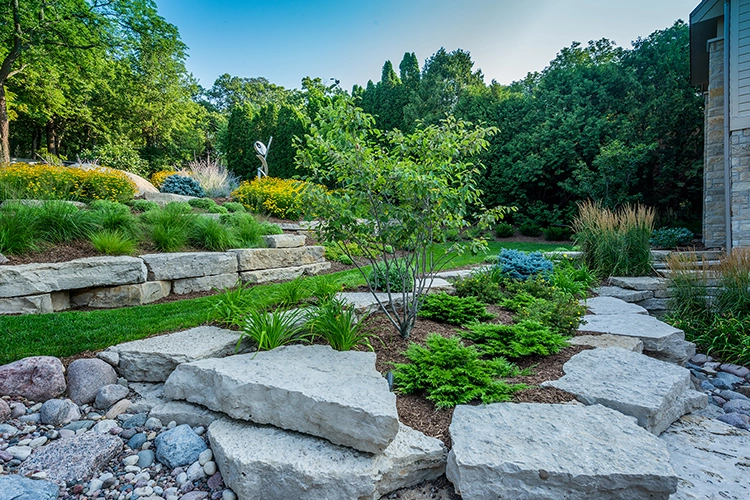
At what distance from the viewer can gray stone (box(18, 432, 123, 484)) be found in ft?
5.44

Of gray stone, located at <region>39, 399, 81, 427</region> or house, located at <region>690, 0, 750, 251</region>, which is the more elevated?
house, located at <region>690, 0, 750, 251</region>

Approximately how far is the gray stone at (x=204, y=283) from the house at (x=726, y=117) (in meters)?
8.04

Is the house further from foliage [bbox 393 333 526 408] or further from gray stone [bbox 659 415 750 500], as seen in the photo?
foliage [bbox 393 333 526 408]

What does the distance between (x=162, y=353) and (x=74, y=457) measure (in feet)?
2.26

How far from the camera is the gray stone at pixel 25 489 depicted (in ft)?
4.67

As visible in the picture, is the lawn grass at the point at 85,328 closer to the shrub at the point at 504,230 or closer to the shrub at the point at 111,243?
the shrub at the point at 111,243

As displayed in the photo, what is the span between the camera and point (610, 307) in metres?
3.99

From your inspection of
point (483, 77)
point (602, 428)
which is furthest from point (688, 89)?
point (602, 428)

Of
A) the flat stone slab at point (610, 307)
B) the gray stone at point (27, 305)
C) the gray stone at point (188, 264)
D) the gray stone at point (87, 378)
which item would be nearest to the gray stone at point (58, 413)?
the gray stone at point (87, 378)

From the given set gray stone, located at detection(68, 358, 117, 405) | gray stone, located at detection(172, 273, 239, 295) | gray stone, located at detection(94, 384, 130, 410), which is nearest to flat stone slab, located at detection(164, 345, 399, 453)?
gray stone, located at detection(94, 384, 130, 410)

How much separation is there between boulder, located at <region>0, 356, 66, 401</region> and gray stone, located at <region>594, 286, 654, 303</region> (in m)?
5.60

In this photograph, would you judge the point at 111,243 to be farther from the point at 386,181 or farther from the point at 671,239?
the point at 671,239

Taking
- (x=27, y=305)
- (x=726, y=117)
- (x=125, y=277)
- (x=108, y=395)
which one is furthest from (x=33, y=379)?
(x=726, y=117)

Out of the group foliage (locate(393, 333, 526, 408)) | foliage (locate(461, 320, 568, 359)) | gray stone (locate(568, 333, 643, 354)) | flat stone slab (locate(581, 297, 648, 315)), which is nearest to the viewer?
foliage (locate(393, 333, 526, 408))
